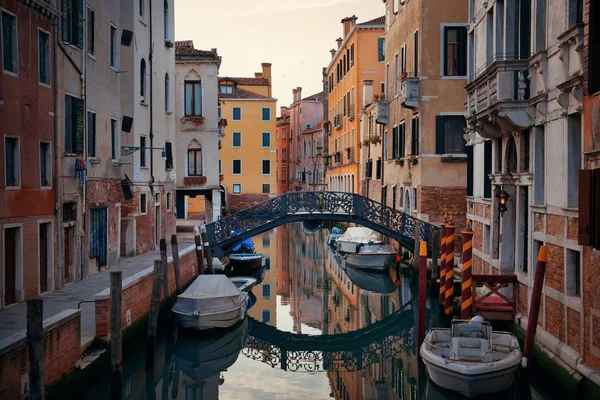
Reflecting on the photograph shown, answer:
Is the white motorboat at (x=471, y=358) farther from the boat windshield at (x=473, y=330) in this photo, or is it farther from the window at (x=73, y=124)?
the window at (x=73, y=124)

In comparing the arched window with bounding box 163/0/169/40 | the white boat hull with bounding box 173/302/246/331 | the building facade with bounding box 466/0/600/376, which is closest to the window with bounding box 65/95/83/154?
the white boat hull with bounding box 173/302/246/331

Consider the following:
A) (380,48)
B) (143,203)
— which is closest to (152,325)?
(143,203)

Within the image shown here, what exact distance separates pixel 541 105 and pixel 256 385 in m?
5.84

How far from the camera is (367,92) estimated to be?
33031 mm

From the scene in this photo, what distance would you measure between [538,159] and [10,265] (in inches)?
319

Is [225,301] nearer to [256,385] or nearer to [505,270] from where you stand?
[256,385]

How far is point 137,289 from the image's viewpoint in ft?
41.3

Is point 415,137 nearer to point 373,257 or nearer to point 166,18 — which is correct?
point 373,257

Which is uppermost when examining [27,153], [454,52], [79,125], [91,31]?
[454,52]

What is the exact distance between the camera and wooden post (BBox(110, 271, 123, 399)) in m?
9.88

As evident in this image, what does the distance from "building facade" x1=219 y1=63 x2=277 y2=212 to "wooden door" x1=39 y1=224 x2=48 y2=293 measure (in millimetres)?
30214

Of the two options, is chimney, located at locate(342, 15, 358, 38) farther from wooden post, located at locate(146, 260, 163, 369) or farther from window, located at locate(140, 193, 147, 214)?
wooden post, located at locate(146, 260, 163, 369)

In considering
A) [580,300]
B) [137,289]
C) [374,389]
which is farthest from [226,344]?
[580,300]

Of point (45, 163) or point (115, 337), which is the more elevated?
point (45, 163)
